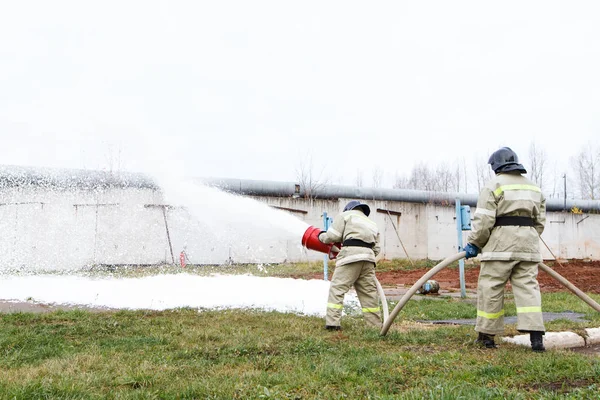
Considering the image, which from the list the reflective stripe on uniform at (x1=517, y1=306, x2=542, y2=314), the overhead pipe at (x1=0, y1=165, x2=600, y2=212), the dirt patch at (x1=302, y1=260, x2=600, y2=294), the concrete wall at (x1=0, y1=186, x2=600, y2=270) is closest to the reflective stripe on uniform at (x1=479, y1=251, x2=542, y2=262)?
the reflective stripe on uniform at (x1=517, y1=306, x2=542, y2=314)

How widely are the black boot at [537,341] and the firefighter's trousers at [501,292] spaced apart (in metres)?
0.20

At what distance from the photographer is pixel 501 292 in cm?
506

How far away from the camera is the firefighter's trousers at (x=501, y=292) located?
4918 millimetres

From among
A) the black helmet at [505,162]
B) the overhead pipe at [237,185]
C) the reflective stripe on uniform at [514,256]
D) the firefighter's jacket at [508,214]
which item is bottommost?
the reflective stripe on uniform at [514,256]

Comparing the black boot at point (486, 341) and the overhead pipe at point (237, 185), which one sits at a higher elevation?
the overhead pipe at point (237, 185)

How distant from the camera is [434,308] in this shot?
855 cm

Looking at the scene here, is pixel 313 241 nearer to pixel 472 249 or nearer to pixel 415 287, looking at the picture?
pixel 415 287

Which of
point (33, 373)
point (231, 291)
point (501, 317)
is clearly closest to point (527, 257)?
point (501, 317)

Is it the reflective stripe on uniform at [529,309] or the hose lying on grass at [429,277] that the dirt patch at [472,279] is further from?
the reflective stripe on uniform at [529,309]

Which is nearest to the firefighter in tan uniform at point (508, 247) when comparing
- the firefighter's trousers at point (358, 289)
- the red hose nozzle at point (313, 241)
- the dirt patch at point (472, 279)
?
the firefighter's trousers at point (358, 289)

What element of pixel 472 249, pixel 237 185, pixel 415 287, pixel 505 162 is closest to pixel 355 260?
pixel 415 287

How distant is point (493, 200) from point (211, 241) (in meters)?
17.5

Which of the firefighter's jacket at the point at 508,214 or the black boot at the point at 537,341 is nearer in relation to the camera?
the black boot at the point at 537,341

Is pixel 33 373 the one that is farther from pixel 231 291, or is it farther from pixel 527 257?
pixel 231 291
